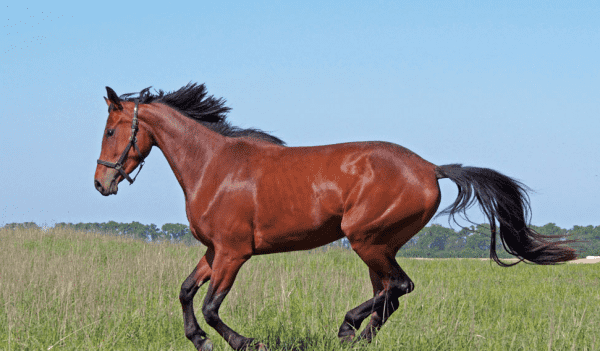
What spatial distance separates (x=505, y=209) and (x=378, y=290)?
143cm

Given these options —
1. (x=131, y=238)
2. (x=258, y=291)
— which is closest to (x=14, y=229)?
(x=131, y=238)

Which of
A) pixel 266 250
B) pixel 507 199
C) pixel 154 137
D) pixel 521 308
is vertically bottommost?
pixel 521 308

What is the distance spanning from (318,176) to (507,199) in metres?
1.84

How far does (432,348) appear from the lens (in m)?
4.59

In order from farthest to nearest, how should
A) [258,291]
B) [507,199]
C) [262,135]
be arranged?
[258,291], [262,135], [507,199]

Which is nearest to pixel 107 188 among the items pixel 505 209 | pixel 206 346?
pixel 206 346

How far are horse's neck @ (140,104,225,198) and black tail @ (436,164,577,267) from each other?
7.18 ft

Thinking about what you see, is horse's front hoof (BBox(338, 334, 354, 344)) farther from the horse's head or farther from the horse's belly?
the horse's head

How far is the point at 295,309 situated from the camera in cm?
647

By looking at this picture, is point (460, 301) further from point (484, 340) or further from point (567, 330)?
point (484, 340)

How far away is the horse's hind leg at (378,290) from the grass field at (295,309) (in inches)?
6.4

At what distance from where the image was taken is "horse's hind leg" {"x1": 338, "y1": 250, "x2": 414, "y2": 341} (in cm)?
456

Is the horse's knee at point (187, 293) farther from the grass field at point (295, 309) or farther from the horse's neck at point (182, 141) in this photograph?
the horse's neck at point (182, 141)

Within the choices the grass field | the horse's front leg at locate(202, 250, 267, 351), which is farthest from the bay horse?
the grass field
